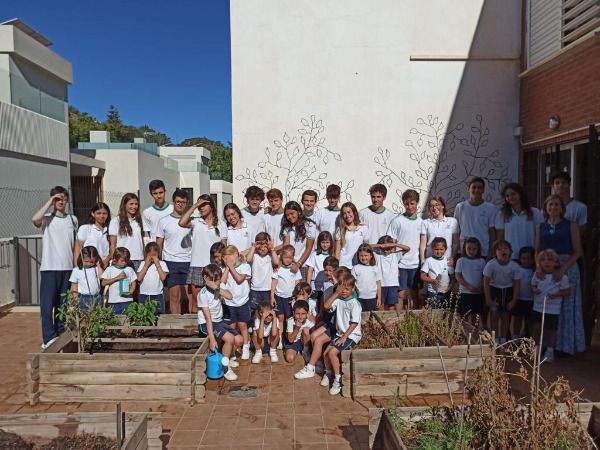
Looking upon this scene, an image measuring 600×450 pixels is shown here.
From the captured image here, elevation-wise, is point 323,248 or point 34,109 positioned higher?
point 34,109

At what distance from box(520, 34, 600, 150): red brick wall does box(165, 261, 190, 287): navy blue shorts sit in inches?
226

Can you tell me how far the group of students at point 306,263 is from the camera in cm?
563

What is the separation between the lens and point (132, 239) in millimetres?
6535

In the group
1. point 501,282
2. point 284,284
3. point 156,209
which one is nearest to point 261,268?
point 284,284

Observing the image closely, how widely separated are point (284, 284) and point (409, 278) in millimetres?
1783

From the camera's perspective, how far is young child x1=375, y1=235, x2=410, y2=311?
6.29 m

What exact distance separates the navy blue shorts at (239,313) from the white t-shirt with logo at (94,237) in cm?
194

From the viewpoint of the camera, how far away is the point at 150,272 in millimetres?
6438

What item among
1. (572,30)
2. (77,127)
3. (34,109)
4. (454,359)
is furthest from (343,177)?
(77,127)

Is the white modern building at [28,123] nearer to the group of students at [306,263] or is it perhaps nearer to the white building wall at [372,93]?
the group of students at [306,263]

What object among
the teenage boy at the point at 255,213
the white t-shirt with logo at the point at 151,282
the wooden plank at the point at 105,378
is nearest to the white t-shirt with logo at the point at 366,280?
the teenage boy at the point at 255,213

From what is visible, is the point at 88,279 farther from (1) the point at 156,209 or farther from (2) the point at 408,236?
(2) the point at 408,236

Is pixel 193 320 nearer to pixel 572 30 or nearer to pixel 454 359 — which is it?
pixel 454 359

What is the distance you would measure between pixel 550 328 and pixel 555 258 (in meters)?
0.80
